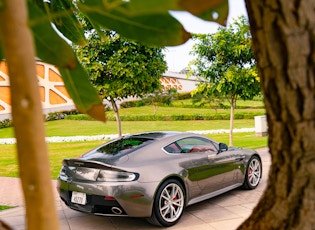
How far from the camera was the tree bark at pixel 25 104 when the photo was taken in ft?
1.29

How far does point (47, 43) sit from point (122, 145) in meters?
4.91

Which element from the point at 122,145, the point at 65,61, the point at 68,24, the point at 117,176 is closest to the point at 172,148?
the point at 122,145

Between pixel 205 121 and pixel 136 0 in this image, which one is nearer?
pixel 136 0

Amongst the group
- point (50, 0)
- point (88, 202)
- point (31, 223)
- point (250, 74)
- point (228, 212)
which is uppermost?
point (250, 74)

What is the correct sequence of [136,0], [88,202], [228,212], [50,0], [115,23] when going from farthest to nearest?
[228,212]
[88,202]
[50,0]
[115,23]
[136,0]

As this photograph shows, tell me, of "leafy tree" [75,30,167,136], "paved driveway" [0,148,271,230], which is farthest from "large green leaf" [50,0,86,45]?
"leafy tree" [75,30,167,136]

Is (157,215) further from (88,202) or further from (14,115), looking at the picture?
(14,115)

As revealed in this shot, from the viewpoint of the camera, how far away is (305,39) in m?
0.58

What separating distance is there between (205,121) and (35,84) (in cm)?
3110

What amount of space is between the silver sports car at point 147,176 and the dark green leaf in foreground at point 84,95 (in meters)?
4.03

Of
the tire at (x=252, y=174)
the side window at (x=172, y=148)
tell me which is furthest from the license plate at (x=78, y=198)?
the tire at (x=252, y=174)

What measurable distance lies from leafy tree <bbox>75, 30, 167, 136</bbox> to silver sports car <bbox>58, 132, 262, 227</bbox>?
4.78 metres

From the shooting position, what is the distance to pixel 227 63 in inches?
484

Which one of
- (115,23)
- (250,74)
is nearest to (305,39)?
(115,23)
